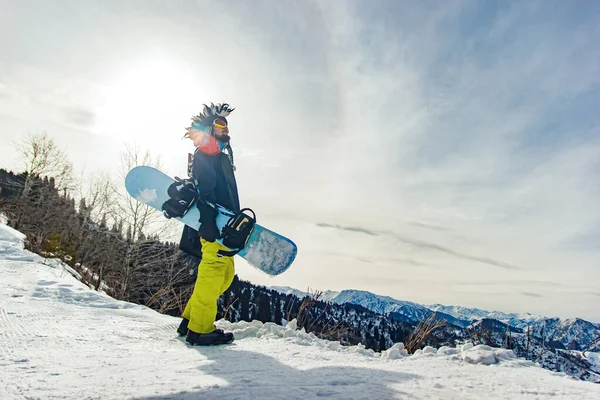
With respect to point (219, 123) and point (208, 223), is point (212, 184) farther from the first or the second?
point (219, 123)

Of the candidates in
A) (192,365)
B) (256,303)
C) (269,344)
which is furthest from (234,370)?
(256,303)

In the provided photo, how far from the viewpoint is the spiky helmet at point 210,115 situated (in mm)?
3865

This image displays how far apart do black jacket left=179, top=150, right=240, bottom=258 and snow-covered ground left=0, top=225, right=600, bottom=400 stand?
3.29ft

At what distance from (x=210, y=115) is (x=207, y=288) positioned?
1.97 meters

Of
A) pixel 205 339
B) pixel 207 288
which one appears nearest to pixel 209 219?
pixel 207 288

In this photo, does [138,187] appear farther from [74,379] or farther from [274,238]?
[74,379]

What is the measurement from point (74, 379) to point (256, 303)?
8805 cm

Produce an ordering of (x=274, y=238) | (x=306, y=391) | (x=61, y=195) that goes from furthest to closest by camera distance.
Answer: (x=61, y=195)
(x=274, y=238)
(x=306, y=391)

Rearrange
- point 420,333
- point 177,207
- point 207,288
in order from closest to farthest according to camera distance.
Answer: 1. point 207,288
2. point 177,207
3. point 420,333

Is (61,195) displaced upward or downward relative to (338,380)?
upward

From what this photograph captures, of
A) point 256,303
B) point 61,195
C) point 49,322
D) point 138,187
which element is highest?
point 61,195

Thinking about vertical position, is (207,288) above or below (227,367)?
above

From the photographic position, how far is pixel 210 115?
12.8ft

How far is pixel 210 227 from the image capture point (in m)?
3.31
